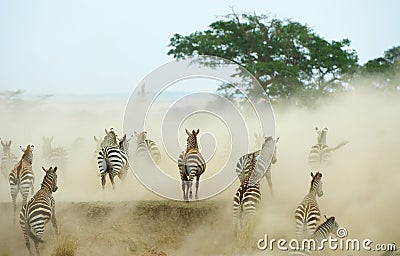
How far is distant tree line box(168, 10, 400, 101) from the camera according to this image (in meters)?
29.5

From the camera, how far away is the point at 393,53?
3275cm

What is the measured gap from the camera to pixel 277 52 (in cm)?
3117

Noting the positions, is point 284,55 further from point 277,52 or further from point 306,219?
point 306,219

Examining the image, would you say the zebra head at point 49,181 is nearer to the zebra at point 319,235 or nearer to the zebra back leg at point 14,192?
the zebra back leg at point 14,192

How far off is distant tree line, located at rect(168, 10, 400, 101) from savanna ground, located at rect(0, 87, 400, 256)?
7455 millimetres

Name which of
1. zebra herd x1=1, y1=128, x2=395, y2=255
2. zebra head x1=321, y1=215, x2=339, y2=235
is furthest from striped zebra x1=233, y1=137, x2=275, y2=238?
zebra head x1=321, y1=215, x2=339, y2=235

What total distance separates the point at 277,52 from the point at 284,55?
40cm

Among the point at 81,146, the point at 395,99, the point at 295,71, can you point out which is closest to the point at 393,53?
the point at 295,71

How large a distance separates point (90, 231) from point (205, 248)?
2452 mm

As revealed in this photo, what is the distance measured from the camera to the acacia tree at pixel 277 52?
96.9 ft

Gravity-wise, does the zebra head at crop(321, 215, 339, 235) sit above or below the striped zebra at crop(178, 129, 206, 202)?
below

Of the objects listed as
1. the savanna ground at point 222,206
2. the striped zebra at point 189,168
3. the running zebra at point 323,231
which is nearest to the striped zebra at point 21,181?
the savanna ground at point 222,206

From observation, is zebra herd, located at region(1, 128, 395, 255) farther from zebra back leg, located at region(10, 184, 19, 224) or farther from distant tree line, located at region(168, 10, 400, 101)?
distant tree line, located at region(168, 10, 400, 101)

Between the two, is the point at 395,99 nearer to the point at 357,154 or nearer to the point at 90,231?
the point at 357,154
